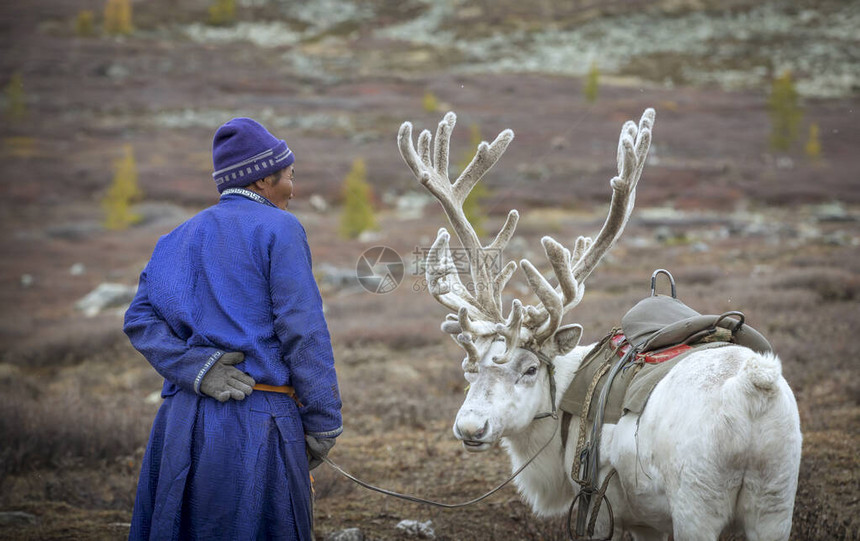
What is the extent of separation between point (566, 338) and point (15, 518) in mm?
3985

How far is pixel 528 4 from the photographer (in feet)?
249

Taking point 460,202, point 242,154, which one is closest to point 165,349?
point 242,154

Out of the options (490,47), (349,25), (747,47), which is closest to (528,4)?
(490,47)

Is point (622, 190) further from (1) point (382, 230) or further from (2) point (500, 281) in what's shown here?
(1) point (382, 230)

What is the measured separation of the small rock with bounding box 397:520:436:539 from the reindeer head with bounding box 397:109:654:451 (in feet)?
4.80

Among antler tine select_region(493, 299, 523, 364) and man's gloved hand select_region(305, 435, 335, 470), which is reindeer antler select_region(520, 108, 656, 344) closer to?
antler tine select_region(493, 299, 523, 364)

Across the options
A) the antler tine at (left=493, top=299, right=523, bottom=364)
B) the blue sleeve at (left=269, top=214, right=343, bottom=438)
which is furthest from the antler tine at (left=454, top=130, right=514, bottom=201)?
the blue sleeve at (left=269, top=214, right=343, bottom=438)

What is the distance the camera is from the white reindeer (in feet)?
8.17

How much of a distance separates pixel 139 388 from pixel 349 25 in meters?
68.1

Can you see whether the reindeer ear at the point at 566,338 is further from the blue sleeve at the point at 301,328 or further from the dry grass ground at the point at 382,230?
the dry grass ground at the point at 382,230

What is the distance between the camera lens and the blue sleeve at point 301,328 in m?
2.71

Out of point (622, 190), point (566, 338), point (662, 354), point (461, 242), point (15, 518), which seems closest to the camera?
point (662, 354)

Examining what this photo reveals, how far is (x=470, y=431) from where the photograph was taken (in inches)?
124

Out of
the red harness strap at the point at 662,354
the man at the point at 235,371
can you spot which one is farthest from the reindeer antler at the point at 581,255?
the man at the point at 235,371
